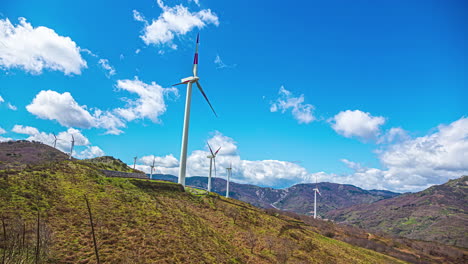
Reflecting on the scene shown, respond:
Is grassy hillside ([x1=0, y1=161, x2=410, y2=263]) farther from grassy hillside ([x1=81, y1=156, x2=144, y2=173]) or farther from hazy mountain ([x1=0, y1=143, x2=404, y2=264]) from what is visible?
grassy hillside ([x1=81, y1=156, x2=144, y2=173])

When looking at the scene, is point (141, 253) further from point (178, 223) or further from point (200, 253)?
point (178, 223)

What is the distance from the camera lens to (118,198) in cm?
4294

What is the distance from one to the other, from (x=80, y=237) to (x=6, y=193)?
12346 millimetres

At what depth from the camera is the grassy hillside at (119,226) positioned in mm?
24766

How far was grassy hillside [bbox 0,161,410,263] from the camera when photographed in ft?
81.3

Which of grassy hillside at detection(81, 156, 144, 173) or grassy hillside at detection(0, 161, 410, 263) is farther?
grassy hillside at detection(81, 156, 144, 173)

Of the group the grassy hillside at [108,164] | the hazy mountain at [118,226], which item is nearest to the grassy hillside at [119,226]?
the hazy mountain at [118,226]

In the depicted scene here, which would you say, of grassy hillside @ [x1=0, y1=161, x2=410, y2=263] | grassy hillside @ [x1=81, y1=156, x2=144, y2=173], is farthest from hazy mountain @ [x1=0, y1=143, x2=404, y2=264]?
grassy hillside @ [x1=81, y1=156, x2=144, y2=173]

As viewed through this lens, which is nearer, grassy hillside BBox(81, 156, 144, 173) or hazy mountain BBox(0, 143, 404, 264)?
hazy mountain BBox(0, 143, 404, 264)

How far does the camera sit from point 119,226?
1282 inches

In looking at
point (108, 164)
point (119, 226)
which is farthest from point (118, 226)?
point (108, 164)

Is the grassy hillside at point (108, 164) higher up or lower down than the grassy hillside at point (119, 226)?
higher up

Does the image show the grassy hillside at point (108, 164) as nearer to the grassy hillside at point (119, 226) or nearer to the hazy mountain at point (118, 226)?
the grassy hillside at point (119, 226)

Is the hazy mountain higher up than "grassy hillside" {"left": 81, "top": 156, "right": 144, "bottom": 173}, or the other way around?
"grassy hillside" {"left": 81, "top": 156, "right": 144, "bottom": 173}
